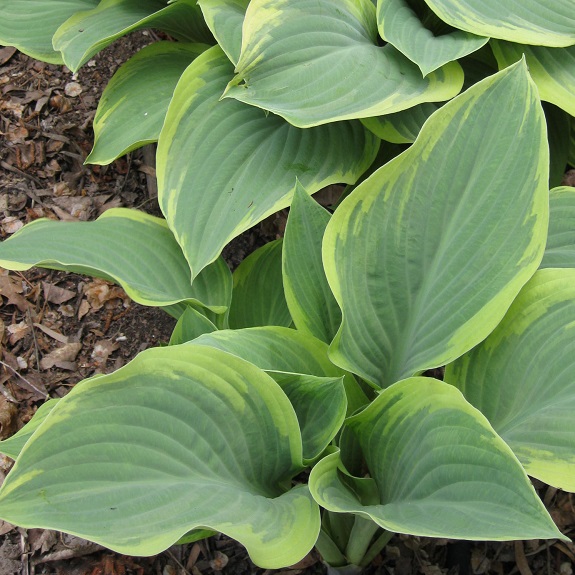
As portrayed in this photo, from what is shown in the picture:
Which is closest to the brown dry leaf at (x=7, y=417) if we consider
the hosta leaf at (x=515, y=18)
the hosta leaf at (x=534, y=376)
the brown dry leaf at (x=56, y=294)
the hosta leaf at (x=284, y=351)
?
the brown dry leaf at (x=56, y=294)

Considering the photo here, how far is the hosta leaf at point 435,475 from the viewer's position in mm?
746

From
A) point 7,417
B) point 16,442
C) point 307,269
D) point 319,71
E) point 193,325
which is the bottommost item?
point 7,417

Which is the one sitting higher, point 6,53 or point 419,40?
point 419,40

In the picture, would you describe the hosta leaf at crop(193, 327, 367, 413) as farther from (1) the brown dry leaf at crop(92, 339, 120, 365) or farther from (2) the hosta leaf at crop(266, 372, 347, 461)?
(1) the brown dry leaf at crop(92, 339, 120, 365)

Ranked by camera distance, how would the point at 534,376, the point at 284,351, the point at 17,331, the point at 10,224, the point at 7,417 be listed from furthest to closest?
1. the point at 10,224
2. the point at 17,331
3. the point at 7,417
4. the point at 284,351
5. the point at 534,376

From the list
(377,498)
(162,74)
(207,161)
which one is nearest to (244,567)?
(377,498)

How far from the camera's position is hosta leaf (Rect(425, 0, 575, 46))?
1.25 metres

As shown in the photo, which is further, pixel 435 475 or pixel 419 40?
pixel 419 40

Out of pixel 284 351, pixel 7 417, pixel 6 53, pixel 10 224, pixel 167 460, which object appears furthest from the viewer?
pixel 6 53

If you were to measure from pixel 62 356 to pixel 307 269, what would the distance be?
32.1 inches

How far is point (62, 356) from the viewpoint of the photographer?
5.39ft

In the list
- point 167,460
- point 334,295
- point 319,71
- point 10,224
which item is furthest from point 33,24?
point 167,460

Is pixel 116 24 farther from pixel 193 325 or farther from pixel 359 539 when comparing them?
pixel 359 539

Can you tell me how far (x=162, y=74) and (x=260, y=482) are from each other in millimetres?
1094
